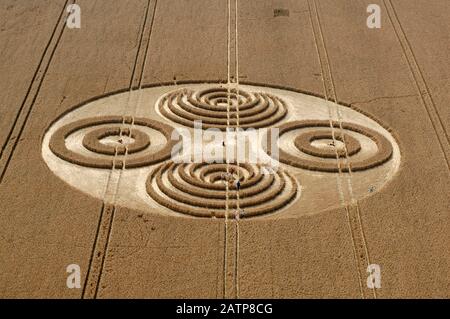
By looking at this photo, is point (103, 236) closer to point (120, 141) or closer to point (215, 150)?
point (120, 141)

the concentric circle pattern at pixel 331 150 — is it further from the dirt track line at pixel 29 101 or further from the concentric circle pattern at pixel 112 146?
the dirt track line at pixel 29 101

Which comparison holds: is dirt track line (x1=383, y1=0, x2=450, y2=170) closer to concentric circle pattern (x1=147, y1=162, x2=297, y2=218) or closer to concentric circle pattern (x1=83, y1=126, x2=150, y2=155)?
concentric circle pattern (x1=147, y1=162, x2=297, y2=218)

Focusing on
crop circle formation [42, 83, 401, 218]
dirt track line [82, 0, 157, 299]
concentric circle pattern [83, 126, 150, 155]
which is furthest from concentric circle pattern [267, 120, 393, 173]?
dirt track line [82, 0, 157, 299]

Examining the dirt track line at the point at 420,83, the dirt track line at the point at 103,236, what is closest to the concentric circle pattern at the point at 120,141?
the dirt track line at the point at 103,236

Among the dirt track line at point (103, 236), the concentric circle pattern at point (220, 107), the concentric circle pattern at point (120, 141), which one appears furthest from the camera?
the concentric circle pattern at point (220, 107)

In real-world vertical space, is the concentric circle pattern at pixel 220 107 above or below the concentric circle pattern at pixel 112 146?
above

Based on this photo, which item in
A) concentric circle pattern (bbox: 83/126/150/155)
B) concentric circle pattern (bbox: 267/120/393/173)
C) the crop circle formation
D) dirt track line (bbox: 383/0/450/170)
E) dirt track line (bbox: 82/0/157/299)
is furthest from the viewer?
dirt track line (bbox: 383/0/450/170)

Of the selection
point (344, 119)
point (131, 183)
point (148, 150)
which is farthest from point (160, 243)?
point (344, 119)
